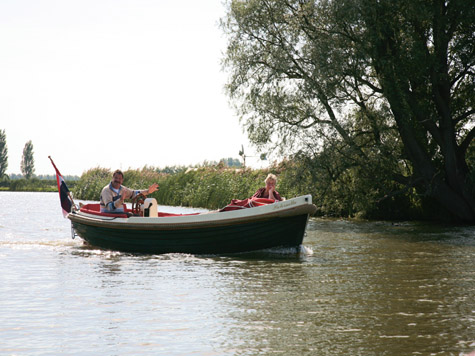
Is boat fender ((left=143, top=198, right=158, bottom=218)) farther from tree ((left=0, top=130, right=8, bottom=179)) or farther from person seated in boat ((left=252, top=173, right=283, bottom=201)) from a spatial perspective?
tree ((left=0, top=130, right=8, bottom=179))

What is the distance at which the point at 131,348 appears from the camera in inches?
218

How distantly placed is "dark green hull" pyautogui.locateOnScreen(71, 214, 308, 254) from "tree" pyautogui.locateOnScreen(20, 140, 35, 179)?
9351cm

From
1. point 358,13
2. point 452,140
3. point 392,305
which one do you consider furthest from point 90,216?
point 452,140

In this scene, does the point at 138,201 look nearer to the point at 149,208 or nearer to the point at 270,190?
the point at 149,208

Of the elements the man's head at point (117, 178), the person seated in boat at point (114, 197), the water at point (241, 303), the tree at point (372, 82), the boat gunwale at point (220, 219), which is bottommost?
the water at point (241, 303)

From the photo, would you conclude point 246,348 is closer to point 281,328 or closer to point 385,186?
point 281,328

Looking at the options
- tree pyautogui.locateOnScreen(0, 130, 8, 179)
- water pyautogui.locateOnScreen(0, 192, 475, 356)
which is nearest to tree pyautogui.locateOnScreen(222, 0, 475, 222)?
water pyautogui.locateOnScreen(0, 192, 475, 356)

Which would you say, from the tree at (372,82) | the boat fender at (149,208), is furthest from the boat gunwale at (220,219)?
the tree at (372,82)

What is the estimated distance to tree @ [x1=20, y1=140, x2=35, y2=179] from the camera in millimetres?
101438

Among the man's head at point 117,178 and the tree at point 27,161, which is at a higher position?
the tree at point 27,161

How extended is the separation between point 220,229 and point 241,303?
15.6ft

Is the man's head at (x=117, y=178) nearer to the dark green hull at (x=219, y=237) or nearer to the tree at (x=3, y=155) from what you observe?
the dark green hull at (x=219, y=237)

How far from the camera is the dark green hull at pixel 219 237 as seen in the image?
12.2 metres

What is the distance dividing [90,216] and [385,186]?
12148 millimetres
